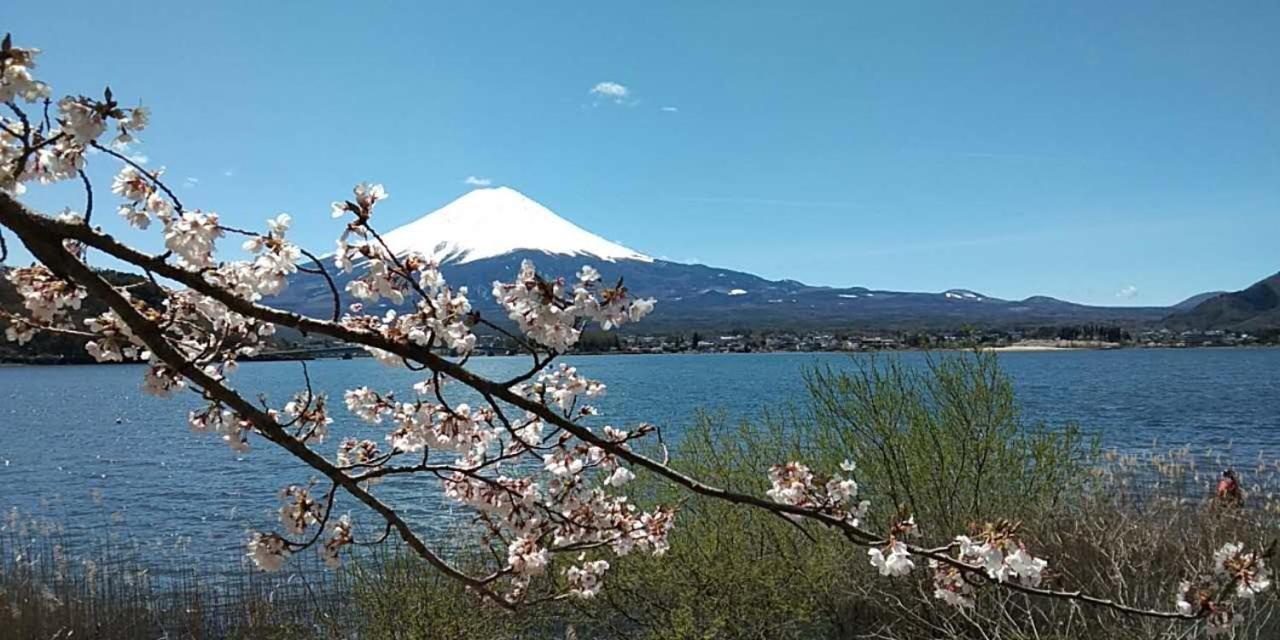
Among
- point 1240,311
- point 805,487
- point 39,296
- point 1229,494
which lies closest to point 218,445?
point 1229,494

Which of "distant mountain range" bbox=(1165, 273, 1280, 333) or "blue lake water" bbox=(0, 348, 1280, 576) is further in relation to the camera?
"distant mountain range" bbox=(1165, 273, 1280, 333)

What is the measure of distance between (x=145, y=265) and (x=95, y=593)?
945 cm

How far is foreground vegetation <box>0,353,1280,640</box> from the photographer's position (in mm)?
7621

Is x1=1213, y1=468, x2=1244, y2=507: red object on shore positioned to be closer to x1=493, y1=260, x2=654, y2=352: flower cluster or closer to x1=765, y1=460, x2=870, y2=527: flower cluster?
x1=765, y1=460, x2=870, y2=527: flower cluster

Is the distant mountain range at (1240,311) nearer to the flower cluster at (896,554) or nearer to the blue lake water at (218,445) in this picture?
the blue lake water at (218,445)

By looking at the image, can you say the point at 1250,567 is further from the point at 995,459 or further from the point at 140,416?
the point at 140,416

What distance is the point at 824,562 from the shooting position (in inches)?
315

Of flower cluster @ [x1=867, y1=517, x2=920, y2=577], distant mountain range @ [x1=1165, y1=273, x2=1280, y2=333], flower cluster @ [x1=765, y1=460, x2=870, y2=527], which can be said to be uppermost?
distant mountain range @ [x1=1165, y1=273, x2=1280, y2=333]

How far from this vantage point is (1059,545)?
8.27 meters

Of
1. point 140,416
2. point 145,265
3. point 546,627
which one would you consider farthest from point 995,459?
point 140,416

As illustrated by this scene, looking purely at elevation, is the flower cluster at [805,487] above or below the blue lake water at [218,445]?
above

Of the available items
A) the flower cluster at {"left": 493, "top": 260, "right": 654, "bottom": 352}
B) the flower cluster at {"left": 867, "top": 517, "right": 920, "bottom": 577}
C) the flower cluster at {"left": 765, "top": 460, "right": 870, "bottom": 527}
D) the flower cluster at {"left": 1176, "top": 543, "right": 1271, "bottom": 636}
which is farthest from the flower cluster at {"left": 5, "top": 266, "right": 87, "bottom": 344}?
the flower cluster at {"left": 1176, "top": 543, "right": 1271, "bottom": 636}

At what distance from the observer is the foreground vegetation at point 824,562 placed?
762cm

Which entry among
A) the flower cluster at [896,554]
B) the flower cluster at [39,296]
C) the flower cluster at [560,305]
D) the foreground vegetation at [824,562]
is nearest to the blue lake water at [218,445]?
the foreground vegetation at [824,562]
